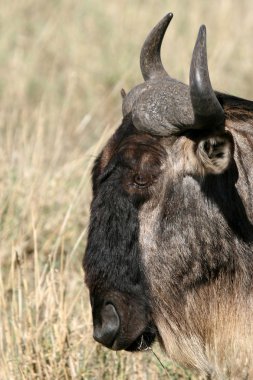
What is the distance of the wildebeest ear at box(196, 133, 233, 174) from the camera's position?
388 cm

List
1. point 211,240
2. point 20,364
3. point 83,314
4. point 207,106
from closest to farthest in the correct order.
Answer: point 207,106 < point 211,240 < point 20,364 < point 83,314

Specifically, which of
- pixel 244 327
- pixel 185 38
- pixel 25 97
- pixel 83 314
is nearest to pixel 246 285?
pixel 244 327

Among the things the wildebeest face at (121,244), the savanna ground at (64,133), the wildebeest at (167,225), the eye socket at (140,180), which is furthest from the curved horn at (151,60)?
the savanna ground at (64,133)

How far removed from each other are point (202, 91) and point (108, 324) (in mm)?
1057

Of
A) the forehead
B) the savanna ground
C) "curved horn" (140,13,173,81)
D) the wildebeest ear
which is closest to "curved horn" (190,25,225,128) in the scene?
the wildebeest ear

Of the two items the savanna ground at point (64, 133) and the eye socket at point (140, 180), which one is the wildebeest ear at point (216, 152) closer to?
the eye socket at point (140, 180)

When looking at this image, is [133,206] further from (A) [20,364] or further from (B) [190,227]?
(A) [20,364]

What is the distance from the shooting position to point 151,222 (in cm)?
405

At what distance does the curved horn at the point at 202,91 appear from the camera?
367cm

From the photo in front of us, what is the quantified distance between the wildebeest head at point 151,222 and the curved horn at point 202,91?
0.42 feet

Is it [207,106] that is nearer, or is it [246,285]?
[207,106]

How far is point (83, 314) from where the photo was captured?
16.9ft

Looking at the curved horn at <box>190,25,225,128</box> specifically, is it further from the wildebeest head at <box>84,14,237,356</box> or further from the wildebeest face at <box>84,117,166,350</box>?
the wildebeest face at <box>84,117,166,350</box>

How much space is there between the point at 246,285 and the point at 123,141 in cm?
81
